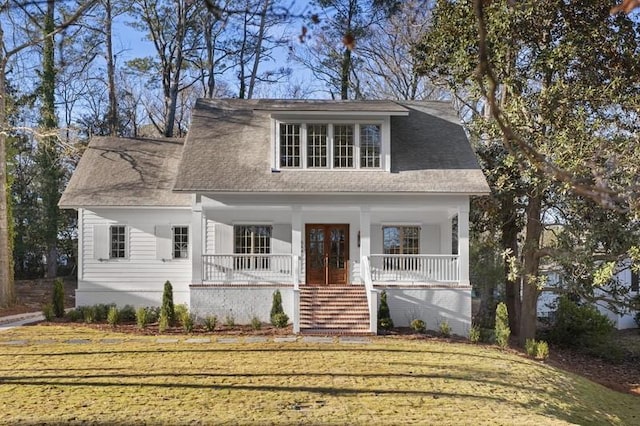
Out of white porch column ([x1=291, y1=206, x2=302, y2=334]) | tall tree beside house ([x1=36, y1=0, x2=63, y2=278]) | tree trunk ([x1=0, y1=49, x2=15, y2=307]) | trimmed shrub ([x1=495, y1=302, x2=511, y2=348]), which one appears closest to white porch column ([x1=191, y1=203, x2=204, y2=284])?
white porch column ([x1=291, y1=206, x2=302, y2=334])

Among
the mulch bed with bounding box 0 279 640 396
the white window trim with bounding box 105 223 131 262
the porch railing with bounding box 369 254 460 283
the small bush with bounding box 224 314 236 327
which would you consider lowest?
the mulch bed with bounding box 0 279 640 396

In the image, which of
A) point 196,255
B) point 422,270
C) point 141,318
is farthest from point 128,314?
point 422,270

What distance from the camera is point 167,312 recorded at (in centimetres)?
1700

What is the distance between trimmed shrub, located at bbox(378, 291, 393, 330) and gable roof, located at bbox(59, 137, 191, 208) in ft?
23.7

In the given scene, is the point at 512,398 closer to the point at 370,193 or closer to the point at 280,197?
the point at 370,193

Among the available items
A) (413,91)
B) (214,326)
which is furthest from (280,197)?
(413,91)

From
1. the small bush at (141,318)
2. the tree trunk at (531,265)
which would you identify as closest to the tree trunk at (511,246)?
the tree trunk at (531,265)

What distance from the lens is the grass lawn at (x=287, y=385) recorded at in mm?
9086

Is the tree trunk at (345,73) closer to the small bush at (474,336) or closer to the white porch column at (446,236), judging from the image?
the white porch column at (446,236)

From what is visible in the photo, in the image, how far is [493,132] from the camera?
698 inches

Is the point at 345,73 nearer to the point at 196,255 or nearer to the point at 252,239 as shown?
the point at 252,239

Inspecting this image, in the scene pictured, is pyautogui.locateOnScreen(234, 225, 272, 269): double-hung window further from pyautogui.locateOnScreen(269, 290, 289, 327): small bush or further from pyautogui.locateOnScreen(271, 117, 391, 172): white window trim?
pyautogui.locateOnScreen(269, 290, 289, 327): small bush

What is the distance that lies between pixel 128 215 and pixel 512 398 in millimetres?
13581

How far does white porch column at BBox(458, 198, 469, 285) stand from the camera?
58.0 ft
